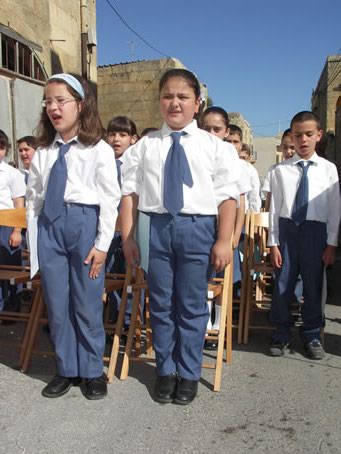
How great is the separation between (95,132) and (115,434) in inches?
68.4

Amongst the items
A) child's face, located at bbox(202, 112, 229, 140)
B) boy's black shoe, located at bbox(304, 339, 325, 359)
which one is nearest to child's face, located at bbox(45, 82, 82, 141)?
child's face, located at bbox(202, 112, 229, 140)

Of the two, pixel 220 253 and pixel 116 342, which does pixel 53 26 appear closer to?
pixel 116 342

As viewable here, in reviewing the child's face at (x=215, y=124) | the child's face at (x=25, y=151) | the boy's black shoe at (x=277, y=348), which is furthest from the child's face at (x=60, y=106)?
the child's face at (x=25, y=151)

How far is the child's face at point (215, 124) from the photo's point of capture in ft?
13.0

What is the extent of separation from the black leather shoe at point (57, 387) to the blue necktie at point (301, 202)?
6.51 feet

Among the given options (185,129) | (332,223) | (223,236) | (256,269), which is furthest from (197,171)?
(256,269)

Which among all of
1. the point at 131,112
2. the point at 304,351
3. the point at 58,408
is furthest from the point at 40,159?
the point at 131,112

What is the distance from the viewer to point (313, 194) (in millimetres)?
3686

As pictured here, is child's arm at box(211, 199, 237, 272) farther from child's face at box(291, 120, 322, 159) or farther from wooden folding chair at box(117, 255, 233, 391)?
child's face at box(291, 120, 322, 159)

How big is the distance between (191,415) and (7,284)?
2.76m

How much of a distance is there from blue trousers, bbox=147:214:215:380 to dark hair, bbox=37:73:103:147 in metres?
0.62

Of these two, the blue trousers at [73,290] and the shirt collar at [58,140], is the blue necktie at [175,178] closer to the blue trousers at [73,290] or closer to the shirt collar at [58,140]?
the blue trousers at [73,290]

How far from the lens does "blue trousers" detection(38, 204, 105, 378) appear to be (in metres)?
2.91

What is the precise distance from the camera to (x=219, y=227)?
9.56 feet
